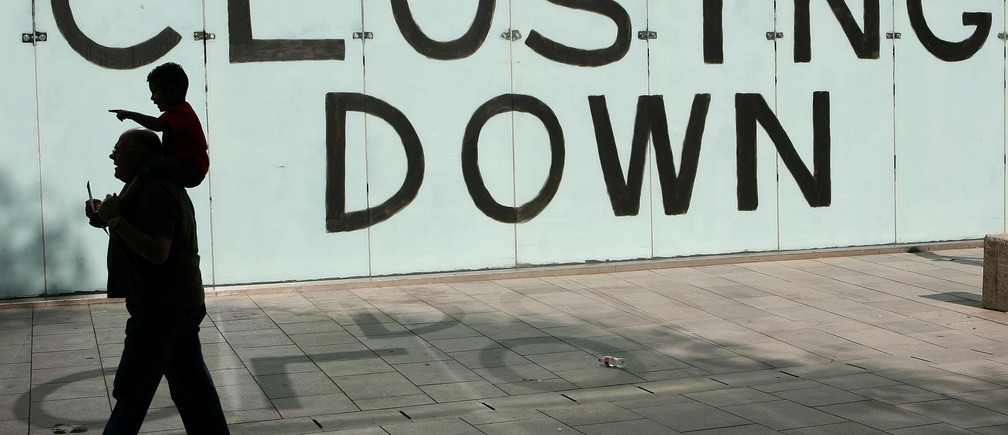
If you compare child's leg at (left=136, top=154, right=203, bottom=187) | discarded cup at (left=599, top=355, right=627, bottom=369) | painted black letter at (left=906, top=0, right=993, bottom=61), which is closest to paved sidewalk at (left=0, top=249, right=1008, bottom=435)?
discarded cup at (left=599, top=355, right=627, bottom=369)

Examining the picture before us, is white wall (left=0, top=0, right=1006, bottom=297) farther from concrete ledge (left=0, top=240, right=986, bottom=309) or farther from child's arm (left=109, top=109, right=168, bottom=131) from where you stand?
child's arm (left=109, top=109, right=168, bottom=131)

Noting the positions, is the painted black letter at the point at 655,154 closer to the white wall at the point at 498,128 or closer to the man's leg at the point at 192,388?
the white wall at the point at 498,128

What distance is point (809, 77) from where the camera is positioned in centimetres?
1089

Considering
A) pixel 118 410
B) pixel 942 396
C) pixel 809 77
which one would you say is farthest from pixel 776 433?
pixel 809 77

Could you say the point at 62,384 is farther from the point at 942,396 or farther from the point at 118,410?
the point at 942,396

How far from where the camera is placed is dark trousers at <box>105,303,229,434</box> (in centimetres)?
448

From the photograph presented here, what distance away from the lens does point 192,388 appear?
473 cm

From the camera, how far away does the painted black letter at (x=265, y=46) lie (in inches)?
363

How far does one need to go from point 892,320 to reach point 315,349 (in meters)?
4.06

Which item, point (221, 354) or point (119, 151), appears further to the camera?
point (221, 354)

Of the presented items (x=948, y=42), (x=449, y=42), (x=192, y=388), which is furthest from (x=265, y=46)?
(x=948, y=42)

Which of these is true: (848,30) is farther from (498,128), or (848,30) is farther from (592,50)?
(498,128)

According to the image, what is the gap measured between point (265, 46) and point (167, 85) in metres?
4.65

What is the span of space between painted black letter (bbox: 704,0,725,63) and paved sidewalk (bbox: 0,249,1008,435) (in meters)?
2.17
